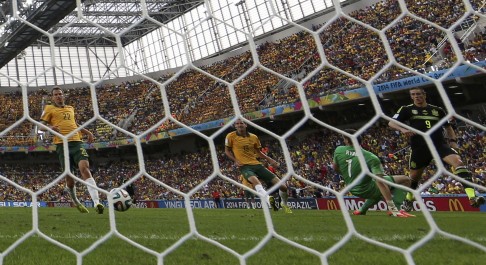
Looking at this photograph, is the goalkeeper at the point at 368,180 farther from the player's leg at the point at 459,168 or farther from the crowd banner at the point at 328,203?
the player's leg at the point at 459,168

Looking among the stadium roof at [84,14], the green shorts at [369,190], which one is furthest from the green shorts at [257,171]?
the stadium roof at [84,14]

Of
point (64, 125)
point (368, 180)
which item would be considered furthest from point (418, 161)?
point (64, 125)

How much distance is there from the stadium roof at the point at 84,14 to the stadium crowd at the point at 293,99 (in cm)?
295

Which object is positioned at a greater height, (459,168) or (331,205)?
(459,168)

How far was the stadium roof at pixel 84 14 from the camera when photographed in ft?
55.1

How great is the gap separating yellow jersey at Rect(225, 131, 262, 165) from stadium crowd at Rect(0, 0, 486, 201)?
1660 millimetres

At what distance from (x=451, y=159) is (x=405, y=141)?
7.63 m

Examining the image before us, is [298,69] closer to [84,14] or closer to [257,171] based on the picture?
[84,14]

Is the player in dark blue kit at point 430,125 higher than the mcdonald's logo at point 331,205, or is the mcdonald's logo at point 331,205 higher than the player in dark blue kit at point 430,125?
the player in dark blue kit at point 430,125

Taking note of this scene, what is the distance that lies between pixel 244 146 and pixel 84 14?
30.1 ft

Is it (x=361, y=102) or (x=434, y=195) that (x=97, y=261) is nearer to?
(x=434, y=195)

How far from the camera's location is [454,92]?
40.5ft

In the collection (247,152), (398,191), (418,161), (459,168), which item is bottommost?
(398,191)

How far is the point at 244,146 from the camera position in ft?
18.6
